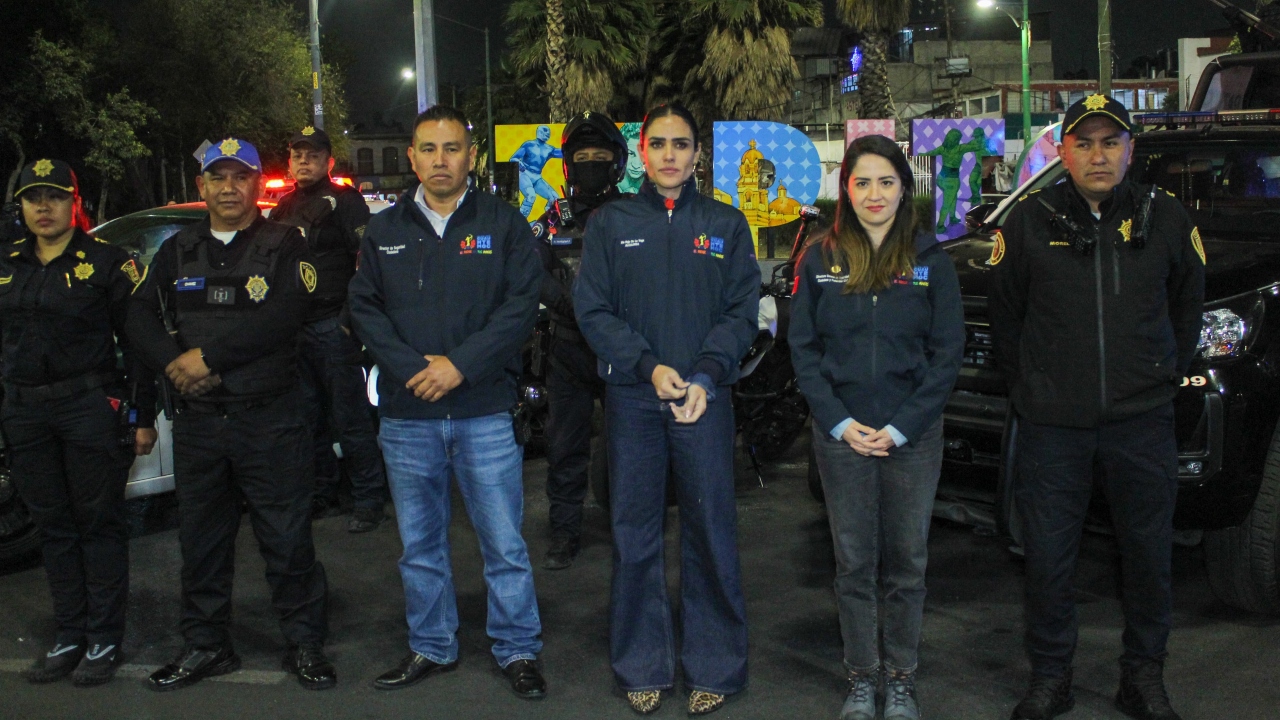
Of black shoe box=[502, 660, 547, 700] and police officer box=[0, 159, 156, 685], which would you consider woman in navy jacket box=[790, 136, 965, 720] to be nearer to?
black shoe box=[502, 660, 547, 700]

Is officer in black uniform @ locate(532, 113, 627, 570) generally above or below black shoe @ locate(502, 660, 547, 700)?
above

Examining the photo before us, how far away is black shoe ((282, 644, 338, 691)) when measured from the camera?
14.8 ft

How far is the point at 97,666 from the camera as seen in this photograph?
464 centimetres

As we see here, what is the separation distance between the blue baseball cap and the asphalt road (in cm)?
199

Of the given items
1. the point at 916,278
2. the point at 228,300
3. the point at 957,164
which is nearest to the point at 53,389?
the point at 228,300

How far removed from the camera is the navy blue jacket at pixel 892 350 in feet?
13.1

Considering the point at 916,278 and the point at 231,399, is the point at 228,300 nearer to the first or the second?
the point at 231,399

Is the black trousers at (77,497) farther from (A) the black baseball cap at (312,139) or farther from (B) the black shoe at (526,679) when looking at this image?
(A) the black baseball cap at (312,139)

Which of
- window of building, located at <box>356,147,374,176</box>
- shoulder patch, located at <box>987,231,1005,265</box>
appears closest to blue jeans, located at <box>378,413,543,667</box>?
shoulder patch, located at <box>987,231,1005,265</box>

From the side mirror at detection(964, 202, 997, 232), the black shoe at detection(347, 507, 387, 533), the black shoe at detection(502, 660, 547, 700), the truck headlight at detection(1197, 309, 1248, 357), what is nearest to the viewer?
the black shoe at detection(502, 660, 547, 700)

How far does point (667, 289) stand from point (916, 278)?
33.6 inches

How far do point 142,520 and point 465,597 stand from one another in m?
2.64

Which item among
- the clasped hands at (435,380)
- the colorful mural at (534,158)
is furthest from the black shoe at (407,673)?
the colorful mural at (534,158)

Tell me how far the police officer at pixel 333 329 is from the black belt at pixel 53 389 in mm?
1892
